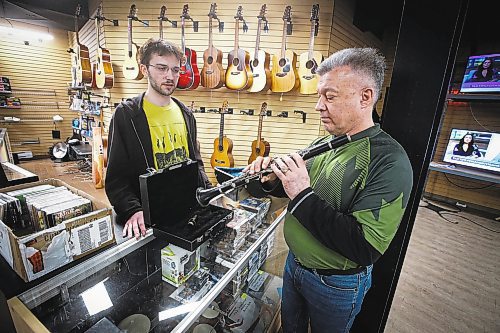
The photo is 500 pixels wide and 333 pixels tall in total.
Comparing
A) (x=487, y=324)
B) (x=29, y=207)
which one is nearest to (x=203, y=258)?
(x=29, y=207)

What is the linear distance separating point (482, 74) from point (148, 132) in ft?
16.9

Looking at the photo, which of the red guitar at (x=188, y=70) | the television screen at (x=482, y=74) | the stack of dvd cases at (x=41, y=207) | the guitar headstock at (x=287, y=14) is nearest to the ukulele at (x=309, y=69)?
the guitar headstock at (x=287, y=14)

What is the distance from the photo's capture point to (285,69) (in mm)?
3912

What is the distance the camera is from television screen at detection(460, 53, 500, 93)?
12.5 feet

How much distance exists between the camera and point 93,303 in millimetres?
925

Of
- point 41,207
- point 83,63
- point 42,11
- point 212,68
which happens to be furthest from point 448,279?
point 42,11

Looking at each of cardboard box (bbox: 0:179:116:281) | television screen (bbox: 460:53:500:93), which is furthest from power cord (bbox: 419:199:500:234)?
cardboard box (bbox: 0:179:116:281)

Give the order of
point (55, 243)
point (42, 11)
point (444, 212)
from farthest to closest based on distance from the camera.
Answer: point (42, 11), point (444, 212), point (55, 243)

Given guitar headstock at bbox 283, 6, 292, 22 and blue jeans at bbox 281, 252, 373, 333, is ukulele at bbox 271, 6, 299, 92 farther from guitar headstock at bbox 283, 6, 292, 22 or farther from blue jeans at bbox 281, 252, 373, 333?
blue jeans at bbox 281, 252, 373, 333

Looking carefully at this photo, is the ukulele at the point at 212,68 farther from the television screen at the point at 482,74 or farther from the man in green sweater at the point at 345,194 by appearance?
the television screen at the point at 482,74

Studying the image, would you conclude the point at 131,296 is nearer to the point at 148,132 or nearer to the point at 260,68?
the point at 148,132

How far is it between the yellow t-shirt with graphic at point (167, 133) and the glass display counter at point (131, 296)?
0.64 metres

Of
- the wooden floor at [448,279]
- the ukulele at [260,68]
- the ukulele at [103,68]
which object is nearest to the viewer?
the wooden floor at [448,279]

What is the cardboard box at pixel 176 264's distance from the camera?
1.03 m
